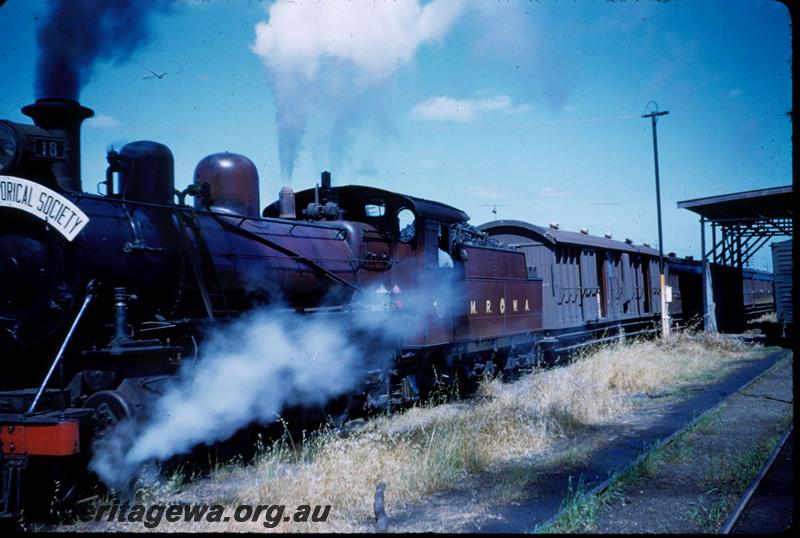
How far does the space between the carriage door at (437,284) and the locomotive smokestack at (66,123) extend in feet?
16.3

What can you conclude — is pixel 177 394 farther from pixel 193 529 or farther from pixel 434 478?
pixel 434 478

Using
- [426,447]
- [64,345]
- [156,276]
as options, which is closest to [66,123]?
[156,276]

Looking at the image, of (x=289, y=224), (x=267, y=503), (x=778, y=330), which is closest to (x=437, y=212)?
(x=289, y=224)

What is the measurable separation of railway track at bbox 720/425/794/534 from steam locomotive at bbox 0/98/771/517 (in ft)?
14.9

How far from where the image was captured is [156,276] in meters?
6.04

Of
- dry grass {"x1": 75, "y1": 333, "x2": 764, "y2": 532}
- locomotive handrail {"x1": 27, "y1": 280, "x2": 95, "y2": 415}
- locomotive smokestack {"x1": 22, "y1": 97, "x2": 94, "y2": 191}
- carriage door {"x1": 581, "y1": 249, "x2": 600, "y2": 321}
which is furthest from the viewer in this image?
carriage door {"x1": 581, "y1": 249, "x2": 600, "y2": 321}

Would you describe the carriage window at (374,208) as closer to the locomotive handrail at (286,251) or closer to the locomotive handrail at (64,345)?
the locomotive handrail at (286,251)

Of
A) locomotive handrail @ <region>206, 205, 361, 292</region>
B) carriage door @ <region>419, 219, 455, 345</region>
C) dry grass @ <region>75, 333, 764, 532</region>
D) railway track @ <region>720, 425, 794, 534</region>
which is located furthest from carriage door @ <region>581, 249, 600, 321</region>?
railway track @ <region>720, 425, 794, 534</region>

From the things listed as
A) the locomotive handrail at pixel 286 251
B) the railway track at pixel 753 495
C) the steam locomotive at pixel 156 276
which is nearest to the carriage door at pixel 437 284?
the steam locomotive at pixel 156 276

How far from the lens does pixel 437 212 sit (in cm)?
995

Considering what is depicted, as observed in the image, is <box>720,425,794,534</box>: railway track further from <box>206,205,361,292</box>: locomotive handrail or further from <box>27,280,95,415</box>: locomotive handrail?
<box>27,280,95,415</box>: locomotive handrail

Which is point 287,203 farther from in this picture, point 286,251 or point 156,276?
point 156,276

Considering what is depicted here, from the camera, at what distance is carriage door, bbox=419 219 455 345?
A: 9453mm

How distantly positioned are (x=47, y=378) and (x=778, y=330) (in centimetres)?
2103
